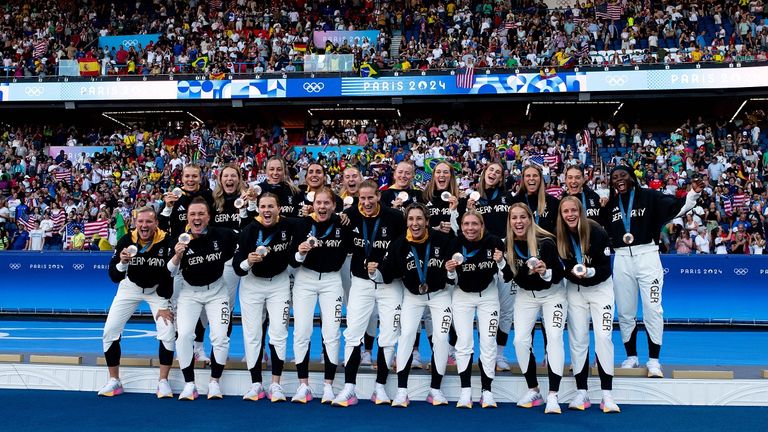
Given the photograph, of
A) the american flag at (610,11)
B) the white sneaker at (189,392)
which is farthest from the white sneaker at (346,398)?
the american flag at (610,11)

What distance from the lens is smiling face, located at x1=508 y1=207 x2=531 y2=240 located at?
7.51 meters

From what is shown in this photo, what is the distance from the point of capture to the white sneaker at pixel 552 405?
24.5 ft

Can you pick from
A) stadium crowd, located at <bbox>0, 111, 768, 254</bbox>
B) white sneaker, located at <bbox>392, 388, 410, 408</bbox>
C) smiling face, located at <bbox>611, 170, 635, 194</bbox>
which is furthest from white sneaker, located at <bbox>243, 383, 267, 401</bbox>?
stadium crowd, located at <bbox>0, 111, 768, 254</bbox>

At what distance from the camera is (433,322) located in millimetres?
7863

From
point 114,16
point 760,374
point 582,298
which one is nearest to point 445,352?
point 582,298

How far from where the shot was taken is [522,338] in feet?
25.1

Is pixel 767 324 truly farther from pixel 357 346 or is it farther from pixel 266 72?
pixel 266 72

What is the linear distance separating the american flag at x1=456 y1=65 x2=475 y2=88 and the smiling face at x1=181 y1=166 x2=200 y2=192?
19433mm

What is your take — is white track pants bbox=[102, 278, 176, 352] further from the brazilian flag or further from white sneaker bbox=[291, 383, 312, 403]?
the brazilian flag

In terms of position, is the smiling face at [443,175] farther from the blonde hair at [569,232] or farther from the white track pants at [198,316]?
the white track pants at [198,316]

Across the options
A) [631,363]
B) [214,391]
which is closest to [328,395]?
[214,391]

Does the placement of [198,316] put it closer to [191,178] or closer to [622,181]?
[191,178]

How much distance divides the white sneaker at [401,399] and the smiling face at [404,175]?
2.34m

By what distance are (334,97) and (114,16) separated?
12.2 metres
